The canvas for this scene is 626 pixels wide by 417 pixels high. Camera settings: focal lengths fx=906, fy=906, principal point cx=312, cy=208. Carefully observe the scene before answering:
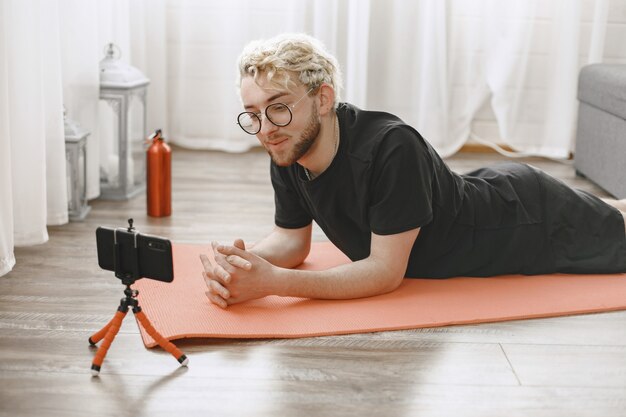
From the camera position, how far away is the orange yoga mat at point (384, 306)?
1.97m

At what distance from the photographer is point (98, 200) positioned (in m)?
3.30

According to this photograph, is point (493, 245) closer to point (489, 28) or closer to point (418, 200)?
point (418, 200)

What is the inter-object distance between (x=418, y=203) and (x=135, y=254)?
2.29 ft

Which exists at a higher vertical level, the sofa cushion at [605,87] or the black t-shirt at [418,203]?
the sofa cushion at [605,87]

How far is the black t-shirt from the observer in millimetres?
2094

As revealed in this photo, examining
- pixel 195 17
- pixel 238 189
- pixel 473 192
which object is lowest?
pixel 238 189

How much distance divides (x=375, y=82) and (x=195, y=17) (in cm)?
91

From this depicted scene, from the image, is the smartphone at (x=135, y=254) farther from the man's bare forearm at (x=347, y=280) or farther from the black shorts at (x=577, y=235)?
the black shorts at (x=577, y=235)

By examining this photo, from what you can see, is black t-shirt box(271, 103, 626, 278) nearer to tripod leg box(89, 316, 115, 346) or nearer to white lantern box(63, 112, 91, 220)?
tripod leg box(89, 316, 115, 346)

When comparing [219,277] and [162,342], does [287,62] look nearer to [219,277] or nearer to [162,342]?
[219,277]

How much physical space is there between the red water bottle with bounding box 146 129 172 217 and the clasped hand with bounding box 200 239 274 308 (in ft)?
3.45

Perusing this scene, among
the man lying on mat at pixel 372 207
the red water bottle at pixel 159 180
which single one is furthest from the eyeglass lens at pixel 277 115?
the red water bottle at pixel 159 180

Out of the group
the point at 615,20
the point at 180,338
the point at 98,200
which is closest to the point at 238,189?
the point at 98,200

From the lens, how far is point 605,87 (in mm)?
3453
